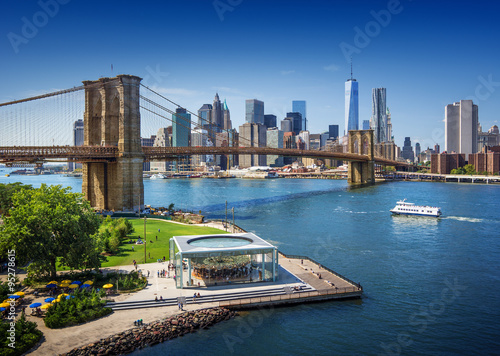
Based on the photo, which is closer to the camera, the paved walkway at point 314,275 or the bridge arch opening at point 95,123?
the paved walkway at point 314,275

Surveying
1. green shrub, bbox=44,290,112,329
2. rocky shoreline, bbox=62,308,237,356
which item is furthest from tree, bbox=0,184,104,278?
rocky shoreline, bbox=62,308,237,356

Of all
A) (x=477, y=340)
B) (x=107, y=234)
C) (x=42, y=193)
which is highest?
(x=42, y=193)

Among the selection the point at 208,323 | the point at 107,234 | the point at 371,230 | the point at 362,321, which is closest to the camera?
the point at 208,323

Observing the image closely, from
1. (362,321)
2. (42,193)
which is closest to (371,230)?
(362,321)

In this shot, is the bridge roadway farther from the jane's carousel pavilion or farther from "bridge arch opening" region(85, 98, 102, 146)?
the jane's carousel pavilion

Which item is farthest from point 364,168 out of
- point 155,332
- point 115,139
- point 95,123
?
point 155,332

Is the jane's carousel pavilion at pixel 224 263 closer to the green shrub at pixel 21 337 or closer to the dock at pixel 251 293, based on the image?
the dock at pixel 251 293

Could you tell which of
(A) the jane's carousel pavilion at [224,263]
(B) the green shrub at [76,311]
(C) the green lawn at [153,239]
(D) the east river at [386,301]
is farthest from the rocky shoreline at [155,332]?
(C) the green lawn at [153,239]

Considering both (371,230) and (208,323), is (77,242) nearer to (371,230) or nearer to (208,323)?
(208,323)
